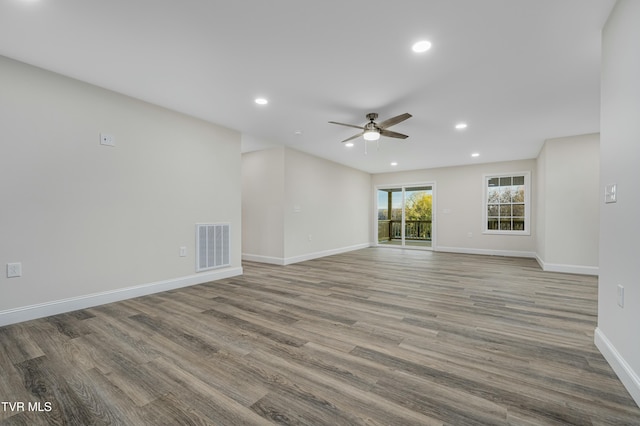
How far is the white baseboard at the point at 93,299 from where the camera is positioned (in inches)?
101

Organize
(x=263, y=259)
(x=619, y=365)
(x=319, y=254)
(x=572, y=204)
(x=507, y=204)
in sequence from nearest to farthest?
(x=619, y=365)
(x=572, y=204)
(x=263, y=259)
(x=319, y=254)
(x=507, y=204)

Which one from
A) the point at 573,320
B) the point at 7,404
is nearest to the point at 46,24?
the point at 7,404

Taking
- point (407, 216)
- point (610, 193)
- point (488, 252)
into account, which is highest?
point (610, 193)

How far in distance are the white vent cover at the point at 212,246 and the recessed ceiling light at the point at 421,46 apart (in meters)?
3.58

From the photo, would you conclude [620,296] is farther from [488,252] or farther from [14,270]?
[488,252]

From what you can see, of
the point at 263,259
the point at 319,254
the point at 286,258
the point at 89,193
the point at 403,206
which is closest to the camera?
the point at 89,193

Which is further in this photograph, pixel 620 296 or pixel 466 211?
pixel 466 211

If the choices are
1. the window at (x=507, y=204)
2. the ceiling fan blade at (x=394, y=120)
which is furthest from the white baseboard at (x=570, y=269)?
the ceiling fan blade at (x=394, y=120)

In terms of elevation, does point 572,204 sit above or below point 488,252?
above

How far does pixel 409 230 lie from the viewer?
1033cm

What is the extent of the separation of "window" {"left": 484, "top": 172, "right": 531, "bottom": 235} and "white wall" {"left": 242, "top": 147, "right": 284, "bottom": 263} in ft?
18.3

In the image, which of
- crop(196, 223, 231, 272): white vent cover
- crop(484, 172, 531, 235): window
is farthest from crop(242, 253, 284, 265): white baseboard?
crop(484, 172, 531, 235): window

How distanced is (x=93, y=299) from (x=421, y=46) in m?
4.26

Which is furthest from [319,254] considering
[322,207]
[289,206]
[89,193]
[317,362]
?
[317,362]
